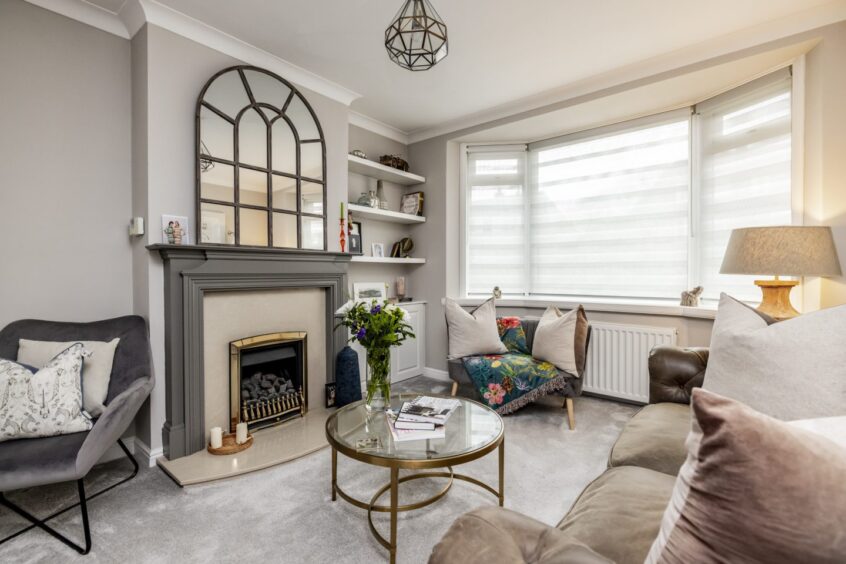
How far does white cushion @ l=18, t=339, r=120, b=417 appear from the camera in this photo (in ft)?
6.42

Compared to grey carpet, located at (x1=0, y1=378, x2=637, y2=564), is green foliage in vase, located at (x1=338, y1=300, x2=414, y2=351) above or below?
above

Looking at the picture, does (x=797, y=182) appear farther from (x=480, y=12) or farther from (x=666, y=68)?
(x=480, y=12)

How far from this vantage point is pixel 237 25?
8.14 ft

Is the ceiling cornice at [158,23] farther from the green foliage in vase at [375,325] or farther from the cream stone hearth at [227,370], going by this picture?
the green foliage in vase at [375,325]

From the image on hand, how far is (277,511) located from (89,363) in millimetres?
1231

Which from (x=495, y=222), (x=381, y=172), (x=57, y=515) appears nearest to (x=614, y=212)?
(x=495, y=222)

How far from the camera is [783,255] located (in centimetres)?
209

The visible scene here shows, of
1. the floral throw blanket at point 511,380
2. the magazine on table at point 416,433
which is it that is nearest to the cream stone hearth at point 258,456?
the magazine on table at point 416,433

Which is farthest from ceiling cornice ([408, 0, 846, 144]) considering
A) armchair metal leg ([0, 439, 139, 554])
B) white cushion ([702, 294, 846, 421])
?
armchair metal leg ([0, 439, 139, 554])

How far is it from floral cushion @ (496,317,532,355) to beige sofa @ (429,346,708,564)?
1.50m

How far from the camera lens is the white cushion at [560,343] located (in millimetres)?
2935

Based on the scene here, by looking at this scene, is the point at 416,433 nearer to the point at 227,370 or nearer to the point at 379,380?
the point at 379,380

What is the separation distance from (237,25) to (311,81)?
0.68 m

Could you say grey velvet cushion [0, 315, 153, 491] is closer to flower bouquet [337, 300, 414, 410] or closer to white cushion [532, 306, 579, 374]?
flower bouquet [337, 300, 414, 410]
